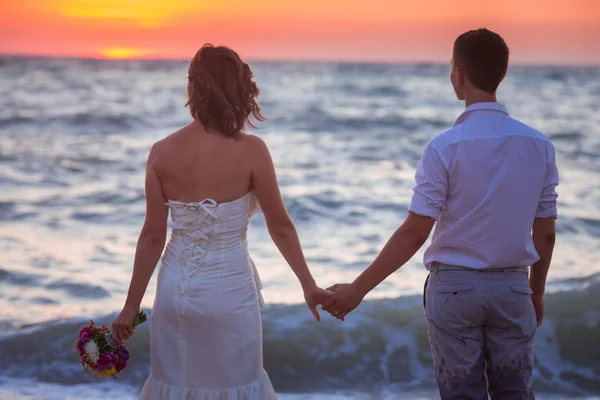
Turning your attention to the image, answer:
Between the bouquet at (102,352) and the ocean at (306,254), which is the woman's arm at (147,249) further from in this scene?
the ocean at (306,254)

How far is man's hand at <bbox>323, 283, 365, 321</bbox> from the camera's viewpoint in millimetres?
3140

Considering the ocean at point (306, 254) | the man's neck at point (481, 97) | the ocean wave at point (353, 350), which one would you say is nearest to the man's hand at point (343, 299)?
the man's neck at point (481, 97)

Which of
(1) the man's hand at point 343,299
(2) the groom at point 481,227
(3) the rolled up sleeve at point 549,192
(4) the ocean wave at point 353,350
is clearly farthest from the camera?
(4) the ocean wave at point 353,350

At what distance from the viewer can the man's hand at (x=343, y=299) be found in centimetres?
314

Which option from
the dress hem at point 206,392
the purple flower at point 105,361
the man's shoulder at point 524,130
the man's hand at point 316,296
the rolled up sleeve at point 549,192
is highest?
the man's shoulder at point 524,130

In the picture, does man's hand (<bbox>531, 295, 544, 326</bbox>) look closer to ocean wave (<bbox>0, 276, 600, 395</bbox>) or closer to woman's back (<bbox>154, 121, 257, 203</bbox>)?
woman's back (<bbox>154, 121, 257, 203</bbox>)

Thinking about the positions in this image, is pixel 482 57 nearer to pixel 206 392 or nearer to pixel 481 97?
pixel 481 97

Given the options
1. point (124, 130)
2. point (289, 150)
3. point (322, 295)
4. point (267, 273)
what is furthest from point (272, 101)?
point (322, 295)

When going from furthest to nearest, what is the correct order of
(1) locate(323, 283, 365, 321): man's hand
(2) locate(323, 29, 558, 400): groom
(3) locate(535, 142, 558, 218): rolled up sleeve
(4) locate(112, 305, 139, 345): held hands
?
(1) locate(323, 283, 365, 321): man's hand
(4) locate(112, 305, 139, 345): held hands
(3) locate(535, 142, 558, 218): rolled up sleeve
(2) locate(323, 29, 558, 400): groom

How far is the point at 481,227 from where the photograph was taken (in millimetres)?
2629

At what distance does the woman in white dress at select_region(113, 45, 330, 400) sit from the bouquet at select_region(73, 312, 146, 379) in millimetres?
72

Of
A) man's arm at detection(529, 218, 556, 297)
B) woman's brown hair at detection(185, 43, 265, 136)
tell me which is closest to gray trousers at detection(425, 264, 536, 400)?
man's arm at detection(529, 218, 556, 297)

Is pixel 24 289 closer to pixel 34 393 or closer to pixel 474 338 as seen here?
pixel 34 393

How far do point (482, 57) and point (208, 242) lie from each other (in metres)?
1.28
